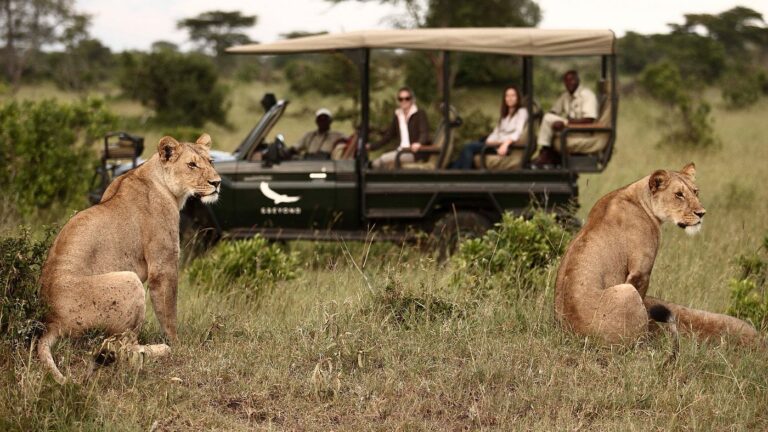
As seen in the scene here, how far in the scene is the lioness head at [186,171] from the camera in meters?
5.54

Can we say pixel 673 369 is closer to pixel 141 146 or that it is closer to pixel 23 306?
pixel 23 306

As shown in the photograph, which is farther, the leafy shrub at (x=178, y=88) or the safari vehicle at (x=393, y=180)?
the leafy shrub at (x=178, y=88)

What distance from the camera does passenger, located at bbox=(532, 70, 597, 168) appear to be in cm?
898

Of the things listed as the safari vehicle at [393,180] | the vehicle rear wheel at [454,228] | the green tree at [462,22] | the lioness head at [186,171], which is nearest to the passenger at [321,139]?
the safari vehicle at [393,180]

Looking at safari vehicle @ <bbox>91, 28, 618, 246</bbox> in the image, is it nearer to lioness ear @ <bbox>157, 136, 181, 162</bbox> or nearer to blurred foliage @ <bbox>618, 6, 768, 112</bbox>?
lioness ear @ <bbox>157, 136, 181, 162</bbox>

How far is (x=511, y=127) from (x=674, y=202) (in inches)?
140

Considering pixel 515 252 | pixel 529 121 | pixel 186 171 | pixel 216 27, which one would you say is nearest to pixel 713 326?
pixel 515 252

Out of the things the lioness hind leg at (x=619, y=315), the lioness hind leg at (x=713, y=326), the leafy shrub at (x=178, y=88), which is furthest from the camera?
the leafy shrub at (x=178, y=88)

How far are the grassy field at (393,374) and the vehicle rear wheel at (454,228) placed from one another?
6.93 ft

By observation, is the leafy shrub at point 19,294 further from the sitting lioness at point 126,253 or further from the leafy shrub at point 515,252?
the leafy shrub at point 515,252

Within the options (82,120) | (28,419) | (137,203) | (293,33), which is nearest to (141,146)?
(82,120)

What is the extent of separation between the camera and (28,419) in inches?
168

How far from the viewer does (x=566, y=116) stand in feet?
30.8

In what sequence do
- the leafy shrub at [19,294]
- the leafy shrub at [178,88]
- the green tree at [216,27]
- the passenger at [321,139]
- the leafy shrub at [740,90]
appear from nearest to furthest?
1. the leafy shrub at [19,294]
2. the passenger at [321,139]
3. the leafy shrub at [178,88]
4. the leafy shrub at [740,90]
5. the green tree at [216,27]
